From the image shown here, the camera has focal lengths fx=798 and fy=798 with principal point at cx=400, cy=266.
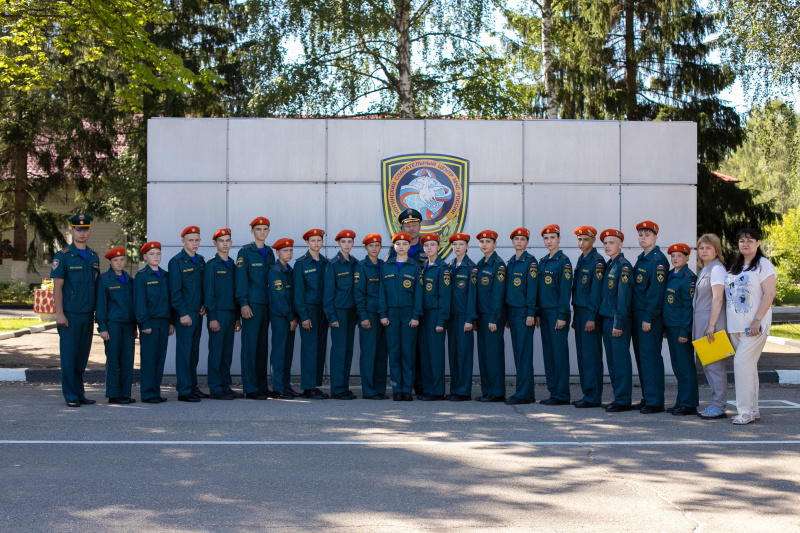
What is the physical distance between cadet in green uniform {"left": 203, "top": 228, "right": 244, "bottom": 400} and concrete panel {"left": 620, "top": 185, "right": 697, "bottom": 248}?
200 inches

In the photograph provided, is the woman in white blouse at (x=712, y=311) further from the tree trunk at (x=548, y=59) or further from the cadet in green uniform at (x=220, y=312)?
the tree trunk at (x=548, y=59)

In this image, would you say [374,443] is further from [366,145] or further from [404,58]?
[404,58]

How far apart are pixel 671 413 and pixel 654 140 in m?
4.11

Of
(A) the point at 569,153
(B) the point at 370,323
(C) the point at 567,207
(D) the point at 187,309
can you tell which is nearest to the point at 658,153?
(A) the point at 569,153

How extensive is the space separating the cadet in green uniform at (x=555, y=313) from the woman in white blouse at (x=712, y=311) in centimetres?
131

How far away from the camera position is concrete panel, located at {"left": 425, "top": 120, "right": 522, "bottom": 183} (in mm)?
10312

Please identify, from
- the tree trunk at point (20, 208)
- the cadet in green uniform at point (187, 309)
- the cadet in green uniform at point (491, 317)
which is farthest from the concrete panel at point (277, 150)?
the tree trunk at point (20, 208)

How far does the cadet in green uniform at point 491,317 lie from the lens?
8625mm

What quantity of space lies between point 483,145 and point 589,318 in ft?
10.2

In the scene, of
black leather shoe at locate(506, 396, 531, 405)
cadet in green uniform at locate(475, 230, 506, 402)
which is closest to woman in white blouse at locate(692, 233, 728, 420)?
black leather shoe at locate(506, 396, 531, 405)

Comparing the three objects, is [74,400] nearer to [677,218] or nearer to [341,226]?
[341,226]

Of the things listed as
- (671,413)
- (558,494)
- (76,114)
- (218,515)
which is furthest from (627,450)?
(76,114)

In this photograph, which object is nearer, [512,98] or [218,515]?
[218,515]

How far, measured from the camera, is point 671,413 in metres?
7.82
